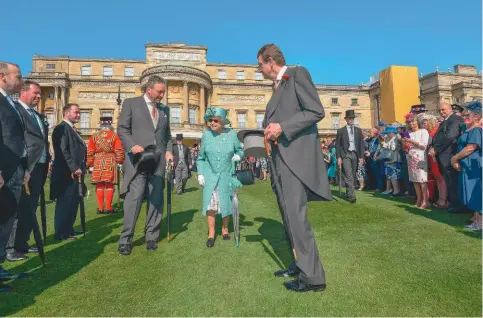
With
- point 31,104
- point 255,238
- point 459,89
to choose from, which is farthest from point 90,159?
point 459,89

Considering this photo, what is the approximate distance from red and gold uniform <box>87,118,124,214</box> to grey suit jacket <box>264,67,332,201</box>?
5433mm

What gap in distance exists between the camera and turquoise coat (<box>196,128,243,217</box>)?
15.3ft

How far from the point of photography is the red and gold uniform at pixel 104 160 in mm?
7031

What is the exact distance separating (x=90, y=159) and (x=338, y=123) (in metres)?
46.4

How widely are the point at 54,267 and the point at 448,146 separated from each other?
23.2ft

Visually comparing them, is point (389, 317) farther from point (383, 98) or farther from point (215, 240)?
point (383, 98)

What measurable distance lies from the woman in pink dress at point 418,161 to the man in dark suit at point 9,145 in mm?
7111

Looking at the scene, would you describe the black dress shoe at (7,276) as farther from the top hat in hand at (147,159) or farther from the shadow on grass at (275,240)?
the shadow on grass at (275,240)

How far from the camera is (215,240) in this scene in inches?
179

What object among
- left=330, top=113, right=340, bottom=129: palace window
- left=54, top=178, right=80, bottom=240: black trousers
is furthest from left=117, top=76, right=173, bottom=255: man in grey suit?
left=330, top=113, right=340, bottom=129: palace window

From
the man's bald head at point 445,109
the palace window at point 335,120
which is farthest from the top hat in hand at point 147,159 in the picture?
the palace window at point 335,120

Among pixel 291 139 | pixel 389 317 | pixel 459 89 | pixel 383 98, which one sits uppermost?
pixel 459 89

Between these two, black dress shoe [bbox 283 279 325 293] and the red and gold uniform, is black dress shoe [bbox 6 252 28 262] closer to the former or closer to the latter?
the red and gold uniform

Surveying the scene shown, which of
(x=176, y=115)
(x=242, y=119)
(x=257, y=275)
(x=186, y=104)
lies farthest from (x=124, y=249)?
(x=242, y=119)
